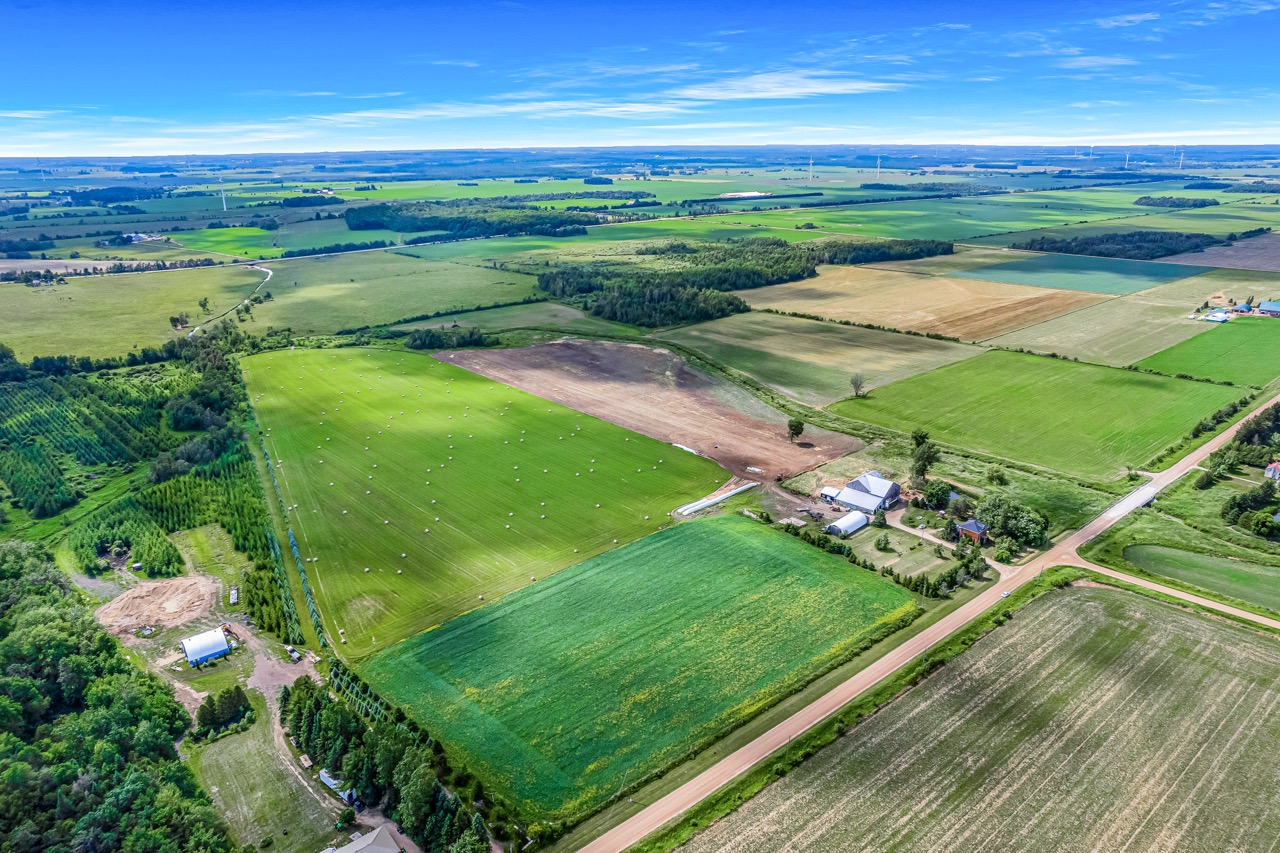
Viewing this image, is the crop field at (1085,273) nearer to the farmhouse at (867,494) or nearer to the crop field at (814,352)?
the crop field at (814,352)

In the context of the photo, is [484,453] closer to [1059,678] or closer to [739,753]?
[739,753]

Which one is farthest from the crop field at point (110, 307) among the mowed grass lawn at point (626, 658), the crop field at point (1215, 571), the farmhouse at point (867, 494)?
the crop field at point (1215, 571)

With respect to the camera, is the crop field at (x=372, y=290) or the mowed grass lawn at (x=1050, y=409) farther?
the crop field at (x=372, y=290)

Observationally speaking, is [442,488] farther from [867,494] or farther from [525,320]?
[525,320]

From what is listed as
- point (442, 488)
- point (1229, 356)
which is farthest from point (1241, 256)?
point (442, 488)

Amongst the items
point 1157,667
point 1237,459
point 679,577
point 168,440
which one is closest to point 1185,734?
point 1157,667

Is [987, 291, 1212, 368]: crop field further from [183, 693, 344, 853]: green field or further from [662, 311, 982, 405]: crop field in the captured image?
[183, 693, 344, 853]: green field
